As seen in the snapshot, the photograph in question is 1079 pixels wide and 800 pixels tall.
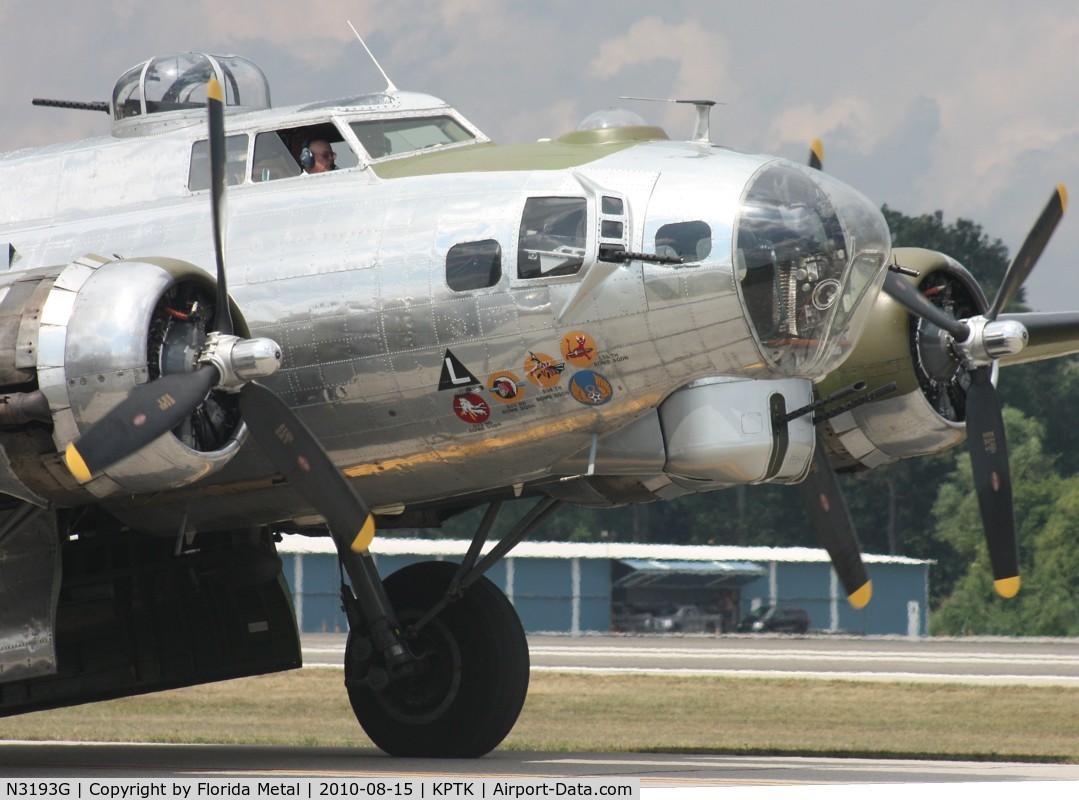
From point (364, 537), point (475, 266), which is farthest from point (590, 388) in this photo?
point (364, 537)

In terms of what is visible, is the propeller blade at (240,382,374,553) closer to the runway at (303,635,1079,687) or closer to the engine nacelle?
the engine nacelle

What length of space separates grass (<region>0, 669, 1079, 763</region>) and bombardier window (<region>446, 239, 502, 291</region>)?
281 inches

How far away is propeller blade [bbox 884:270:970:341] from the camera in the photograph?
14.3m

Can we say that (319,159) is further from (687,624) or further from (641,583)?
(641,583)

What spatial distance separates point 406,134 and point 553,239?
235cm

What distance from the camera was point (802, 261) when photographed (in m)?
12.0

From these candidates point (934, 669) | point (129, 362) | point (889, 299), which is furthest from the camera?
point (934, 669)

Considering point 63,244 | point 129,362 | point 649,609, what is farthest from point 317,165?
point 649,609

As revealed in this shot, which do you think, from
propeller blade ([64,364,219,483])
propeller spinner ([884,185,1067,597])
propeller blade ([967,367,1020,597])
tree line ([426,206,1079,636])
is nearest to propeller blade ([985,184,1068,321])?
propeller spinner ([884,185,1067,597])

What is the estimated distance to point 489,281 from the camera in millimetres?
12422

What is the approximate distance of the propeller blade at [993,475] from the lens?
14.8 meters

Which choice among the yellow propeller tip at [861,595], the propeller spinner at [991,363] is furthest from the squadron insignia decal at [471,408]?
the yellow propeller tip at [861,595]

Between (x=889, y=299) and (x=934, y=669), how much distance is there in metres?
21.1

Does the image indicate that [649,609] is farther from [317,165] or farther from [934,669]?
[317,165]
